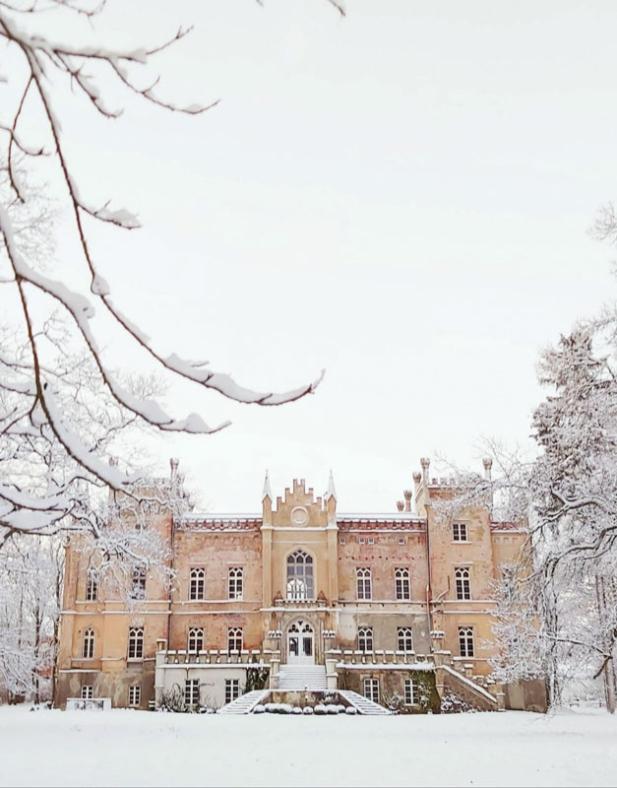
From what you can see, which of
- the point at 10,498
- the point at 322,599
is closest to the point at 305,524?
the point at 322,599

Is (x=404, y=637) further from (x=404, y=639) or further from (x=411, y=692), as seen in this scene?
(x=411, y=692)

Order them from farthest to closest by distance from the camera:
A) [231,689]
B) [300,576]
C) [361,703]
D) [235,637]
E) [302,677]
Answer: [300,576], [235,637], [302,677], [231,689], [361,703]

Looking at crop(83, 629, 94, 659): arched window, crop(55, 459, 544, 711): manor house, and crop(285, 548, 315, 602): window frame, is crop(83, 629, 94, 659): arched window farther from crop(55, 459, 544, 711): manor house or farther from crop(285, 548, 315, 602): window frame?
crop(285, 548, 315, 602): window frame

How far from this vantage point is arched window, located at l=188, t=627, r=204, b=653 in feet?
118

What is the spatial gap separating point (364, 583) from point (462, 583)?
4130mm

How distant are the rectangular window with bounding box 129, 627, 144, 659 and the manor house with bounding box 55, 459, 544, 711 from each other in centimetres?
4

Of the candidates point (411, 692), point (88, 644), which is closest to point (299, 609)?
point (411, 692)

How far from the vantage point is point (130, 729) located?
18.3m

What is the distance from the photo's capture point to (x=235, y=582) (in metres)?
36.8

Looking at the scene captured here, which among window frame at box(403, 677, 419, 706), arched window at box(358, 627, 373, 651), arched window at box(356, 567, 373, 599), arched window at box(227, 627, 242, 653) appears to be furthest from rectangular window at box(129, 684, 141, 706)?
window frame at box(403, 677, 419, 706)

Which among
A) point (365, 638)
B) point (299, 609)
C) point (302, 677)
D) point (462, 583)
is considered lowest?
point (302, 677)

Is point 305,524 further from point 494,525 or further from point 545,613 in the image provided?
point 545,613

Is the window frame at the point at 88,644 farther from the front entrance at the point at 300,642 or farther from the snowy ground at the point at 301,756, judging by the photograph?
the snowy ground at the point at 301,756

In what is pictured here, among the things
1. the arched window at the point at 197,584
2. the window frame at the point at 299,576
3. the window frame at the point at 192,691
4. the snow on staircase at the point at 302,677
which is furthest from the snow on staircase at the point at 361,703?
the arched window at the point at 197,584
